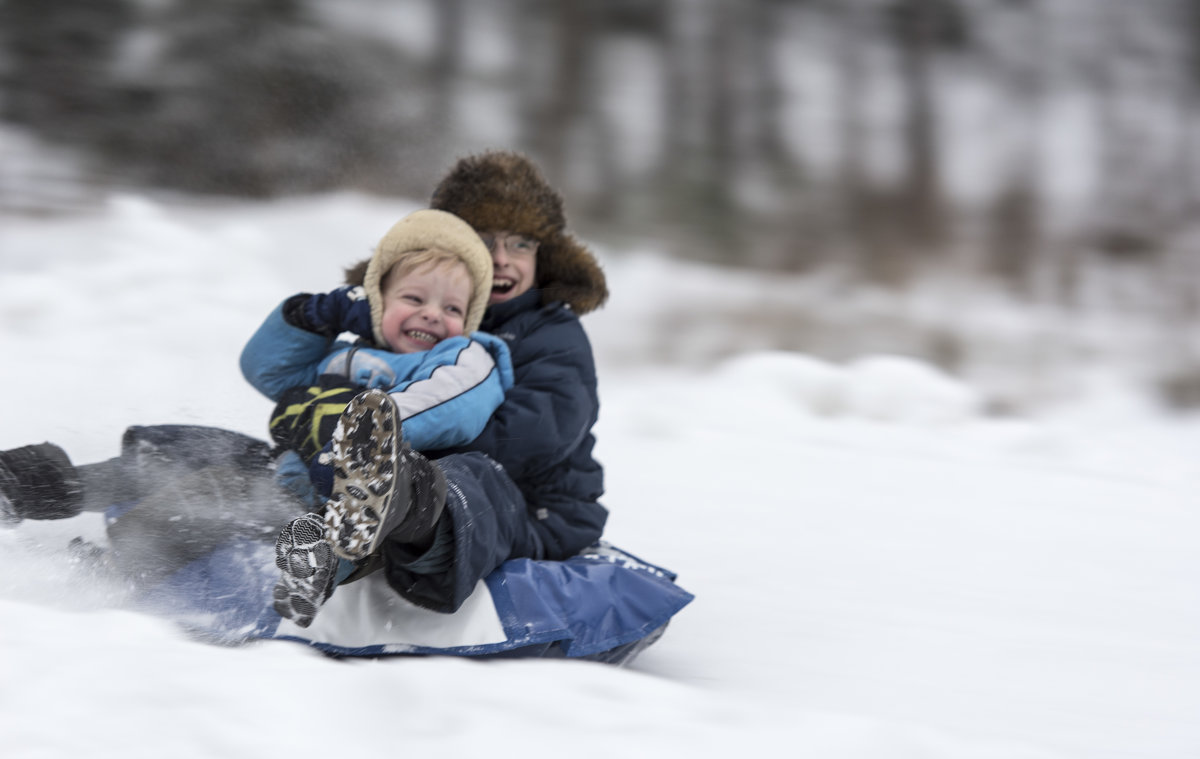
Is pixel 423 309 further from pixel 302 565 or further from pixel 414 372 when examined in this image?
pixel 302 565

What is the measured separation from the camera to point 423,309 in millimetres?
1338

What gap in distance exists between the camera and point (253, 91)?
6.18m

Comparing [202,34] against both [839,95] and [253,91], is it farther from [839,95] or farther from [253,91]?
[839,95]

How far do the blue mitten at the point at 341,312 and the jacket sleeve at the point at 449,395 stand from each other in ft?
0.48

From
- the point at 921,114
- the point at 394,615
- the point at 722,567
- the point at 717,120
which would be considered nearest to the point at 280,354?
the point at 394,615

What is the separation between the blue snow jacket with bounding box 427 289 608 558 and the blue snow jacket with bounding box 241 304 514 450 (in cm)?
4

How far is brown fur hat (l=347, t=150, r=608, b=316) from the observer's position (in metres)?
1.52

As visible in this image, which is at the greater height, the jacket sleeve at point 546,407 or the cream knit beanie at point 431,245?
the cream knit beanie at point 431,245

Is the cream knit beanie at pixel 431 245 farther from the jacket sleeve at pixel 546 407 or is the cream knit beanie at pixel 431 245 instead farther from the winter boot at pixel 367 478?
the winter boot at pixel 367 478

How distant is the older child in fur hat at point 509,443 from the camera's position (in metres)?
1.00

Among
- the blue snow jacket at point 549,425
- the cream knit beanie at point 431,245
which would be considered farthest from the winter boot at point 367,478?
the cream knit beanie at point 431,245

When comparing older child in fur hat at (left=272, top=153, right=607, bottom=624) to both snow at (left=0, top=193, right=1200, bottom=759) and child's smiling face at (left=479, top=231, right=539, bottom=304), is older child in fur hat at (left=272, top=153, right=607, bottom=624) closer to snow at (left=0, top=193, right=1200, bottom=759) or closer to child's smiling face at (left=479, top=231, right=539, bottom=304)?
child's smiling face at (left=479, top=231, right=539, bottom=304)

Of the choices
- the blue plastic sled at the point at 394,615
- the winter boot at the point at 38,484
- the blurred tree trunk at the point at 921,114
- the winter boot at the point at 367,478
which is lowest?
the blue plastic sled at the point at 394,615

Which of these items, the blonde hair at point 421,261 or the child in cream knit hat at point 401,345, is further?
the blonde hair at point 421,261
